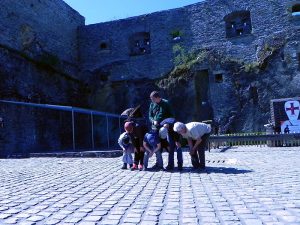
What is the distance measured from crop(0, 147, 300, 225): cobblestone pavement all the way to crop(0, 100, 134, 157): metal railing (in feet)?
22.9

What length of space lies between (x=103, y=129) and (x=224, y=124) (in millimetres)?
6099

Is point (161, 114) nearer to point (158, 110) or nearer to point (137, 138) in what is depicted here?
point (158, 110)

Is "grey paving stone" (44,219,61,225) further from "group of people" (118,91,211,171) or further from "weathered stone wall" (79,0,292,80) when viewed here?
"weathered stone wall" (79,0,292,80)

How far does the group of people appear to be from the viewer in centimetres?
534

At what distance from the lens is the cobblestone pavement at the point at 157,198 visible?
260 cm

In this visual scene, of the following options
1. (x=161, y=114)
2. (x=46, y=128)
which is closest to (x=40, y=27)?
(x=46, y=128)

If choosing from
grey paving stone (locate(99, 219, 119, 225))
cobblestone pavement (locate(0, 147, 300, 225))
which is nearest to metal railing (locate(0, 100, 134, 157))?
cobblestone pavement (locate(0, 147, 300, 225))

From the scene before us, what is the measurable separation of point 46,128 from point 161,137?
30.6 ft

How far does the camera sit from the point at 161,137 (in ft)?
18.2

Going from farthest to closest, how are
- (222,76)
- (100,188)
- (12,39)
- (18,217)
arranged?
(222,76)
(12,39)
(100,188)
(18,217)

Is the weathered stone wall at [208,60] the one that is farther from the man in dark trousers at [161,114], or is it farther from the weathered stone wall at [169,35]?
the man in dark trousers at [161,114]

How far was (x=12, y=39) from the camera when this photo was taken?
1423 centimetres

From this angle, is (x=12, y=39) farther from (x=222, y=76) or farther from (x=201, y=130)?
(x=201, y=130)

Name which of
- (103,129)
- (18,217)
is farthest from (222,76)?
(18,217)
